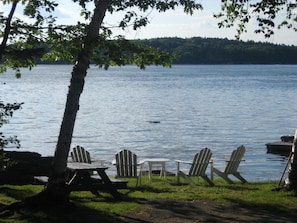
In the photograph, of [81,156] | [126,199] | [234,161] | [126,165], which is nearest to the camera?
[126,199]

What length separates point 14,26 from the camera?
957cm

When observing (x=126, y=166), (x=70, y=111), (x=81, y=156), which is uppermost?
(x=70, y=111)

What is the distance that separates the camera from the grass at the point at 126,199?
8852 millimetres

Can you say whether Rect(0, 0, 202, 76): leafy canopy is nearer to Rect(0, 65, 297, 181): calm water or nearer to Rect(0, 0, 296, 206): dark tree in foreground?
Rect(0, 0, 296, 206): dark tree in foreground

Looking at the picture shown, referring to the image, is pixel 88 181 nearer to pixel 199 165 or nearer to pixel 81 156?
pixel 81 156

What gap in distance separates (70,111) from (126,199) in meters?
2.36

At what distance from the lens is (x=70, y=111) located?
9555 millimetres

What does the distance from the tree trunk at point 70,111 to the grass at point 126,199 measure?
37 cm

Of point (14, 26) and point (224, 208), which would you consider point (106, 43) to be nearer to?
point (14, 26)

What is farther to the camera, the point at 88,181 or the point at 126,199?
the point at 88,181

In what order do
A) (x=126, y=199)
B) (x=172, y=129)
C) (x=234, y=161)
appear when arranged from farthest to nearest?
(x=172, y=129), (x=234, y=161), (x=126, y=199)

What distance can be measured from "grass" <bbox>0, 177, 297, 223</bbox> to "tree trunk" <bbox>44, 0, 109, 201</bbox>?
0.37 metres

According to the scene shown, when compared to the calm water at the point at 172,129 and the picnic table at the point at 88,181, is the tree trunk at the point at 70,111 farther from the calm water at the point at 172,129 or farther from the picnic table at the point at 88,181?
the calm water at the point at 172,129

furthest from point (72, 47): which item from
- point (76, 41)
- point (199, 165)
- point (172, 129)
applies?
point (172, 129)
